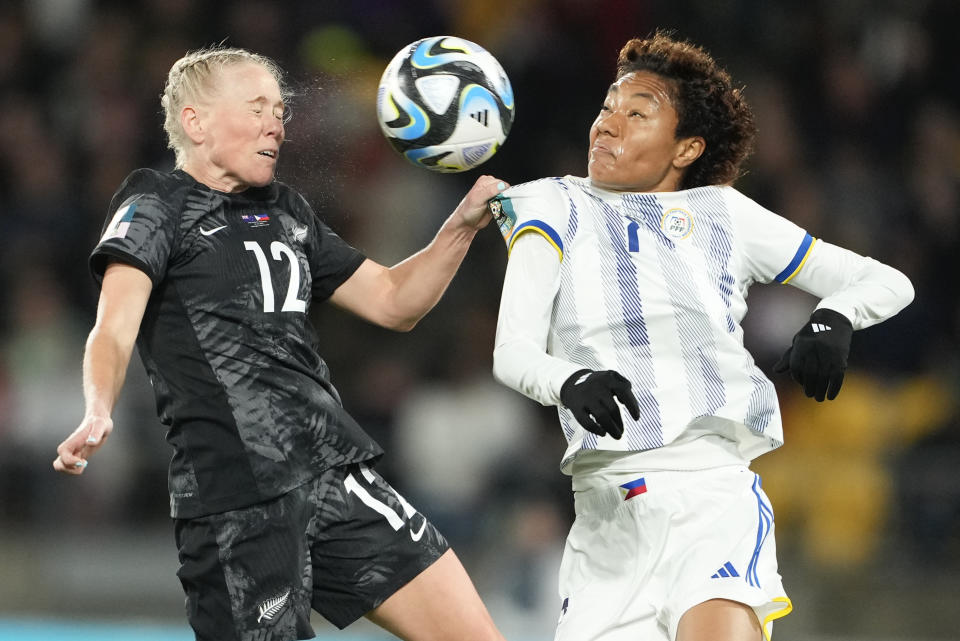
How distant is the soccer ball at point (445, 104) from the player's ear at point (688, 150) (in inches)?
17.9

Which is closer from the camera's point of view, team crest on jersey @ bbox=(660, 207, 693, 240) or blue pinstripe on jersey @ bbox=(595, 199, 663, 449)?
blue pinstripe on jersey @ bbox=(595, 199, 663, 449)

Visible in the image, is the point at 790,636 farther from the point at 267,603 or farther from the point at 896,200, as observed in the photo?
the point at 267,603

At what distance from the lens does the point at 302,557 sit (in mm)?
3316

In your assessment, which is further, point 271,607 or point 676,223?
point 676,223

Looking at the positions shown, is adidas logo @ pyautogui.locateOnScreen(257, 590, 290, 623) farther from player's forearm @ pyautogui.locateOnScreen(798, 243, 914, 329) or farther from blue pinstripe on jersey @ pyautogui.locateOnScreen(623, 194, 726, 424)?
player's forearm @ pyautogui.locateOnScreen(798, 243, 914, 329)

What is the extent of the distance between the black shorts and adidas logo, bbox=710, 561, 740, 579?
27.8 inches

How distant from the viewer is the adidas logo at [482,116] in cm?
353

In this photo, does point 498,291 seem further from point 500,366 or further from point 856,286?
point 500,366

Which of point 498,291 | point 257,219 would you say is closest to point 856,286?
point 257,219

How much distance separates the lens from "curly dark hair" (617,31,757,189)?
143 inches

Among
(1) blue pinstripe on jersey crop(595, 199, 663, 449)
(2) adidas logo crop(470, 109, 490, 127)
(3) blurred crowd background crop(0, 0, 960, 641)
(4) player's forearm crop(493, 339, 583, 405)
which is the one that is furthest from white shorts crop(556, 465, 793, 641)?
(3) blurred crowd background crop(0, 0, 960, 641)

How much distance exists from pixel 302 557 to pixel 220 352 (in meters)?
0.54

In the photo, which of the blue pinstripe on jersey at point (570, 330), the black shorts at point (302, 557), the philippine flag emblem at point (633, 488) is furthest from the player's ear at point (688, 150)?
the black shorts at point (302, 557)

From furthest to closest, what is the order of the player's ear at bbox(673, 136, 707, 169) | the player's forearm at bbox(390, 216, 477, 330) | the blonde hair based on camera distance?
the player's forearm at bbox(390, 216, 477, 330)
the player's ear at bbox(673, 136, 707, 169)
the blonde hair
